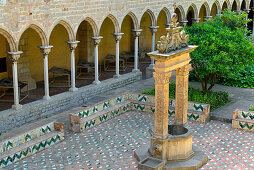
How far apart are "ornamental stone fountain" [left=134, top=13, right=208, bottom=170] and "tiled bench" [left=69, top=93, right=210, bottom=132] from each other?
2.87 m

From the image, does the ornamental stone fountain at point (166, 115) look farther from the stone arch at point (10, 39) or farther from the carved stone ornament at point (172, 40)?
the stone arch at point (10, 39)

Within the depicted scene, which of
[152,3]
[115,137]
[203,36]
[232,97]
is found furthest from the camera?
[152,3]

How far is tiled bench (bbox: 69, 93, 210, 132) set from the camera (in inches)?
556

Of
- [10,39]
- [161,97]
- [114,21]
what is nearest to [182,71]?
[161,97]

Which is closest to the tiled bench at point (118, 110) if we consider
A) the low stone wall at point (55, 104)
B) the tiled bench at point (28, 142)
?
the tiled bench at point (28, 142)

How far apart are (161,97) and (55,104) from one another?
21.4ft

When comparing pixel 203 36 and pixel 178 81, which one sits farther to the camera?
pixel 203 36

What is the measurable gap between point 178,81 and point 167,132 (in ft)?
5.13

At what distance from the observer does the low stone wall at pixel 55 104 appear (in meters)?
14.5

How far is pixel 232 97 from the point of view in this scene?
18.0 metres

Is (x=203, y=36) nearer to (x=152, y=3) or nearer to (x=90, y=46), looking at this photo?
(x=152, y=3)

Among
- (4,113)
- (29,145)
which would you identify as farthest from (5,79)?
(29,145)

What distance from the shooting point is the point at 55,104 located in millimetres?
16375

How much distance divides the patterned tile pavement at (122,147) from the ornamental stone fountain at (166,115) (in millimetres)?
494
